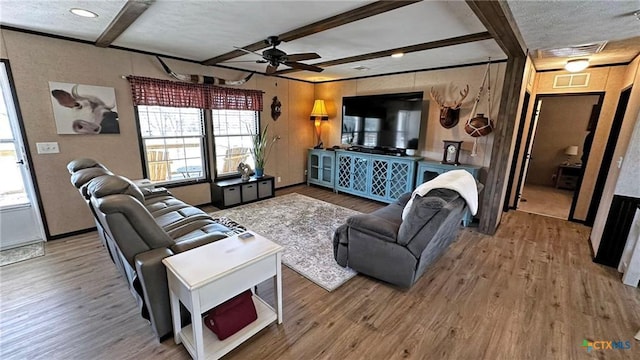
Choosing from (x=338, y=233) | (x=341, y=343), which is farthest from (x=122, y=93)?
(x=341, y=343)

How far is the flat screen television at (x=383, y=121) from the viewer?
14.8 feet

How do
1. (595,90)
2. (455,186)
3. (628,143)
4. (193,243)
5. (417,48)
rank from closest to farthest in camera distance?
(193,243) → (455,186) → (628,143) → (417,48) → (595,90)

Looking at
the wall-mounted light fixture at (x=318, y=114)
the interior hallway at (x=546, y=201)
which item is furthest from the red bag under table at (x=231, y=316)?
the interior hallway at (x=546, y=201)

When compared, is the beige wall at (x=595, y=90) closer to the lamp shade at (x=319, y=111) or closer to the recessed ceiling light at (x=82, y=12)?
the lamp shade at (x=319, y=111)

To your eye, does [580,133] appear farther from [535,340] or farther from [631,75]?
[535,340]

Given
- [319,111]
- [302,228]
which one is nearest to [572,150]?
[319,111]

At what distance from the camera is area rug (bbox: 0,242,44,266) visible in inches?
108

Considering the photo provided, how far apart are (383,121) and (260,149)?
240cm

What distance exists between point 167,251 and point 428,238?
6.52ft

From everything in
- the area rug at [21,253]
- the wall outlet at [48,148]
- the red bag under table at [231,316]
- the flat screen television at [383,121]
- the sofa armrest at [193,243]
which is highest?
the flat screen television at [383,121]

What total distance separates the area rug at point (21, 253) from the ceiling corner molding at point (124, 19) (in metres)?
2.50

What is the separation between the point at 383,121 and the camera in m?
4.91

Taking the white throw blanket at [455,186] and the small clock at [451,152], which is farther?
the small clock at [451,152]

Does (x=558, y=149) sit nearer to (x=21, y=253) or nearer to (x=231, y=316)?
(x=231, y=316)
